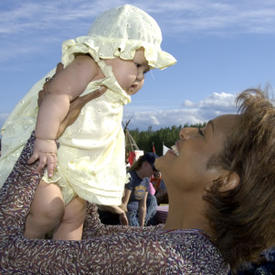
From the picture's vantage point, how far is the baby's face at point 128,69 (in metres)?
2.17

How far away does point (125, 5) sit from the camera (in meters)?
2.33

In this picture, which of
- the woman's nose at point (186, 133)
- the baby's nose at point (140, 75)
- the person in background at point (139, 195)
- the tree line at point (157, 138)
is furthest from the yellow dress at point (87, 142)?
the tree line at point (157, 138)

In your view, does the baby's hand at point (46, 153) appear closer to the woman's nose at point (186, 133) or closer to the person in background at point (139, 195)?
the woman's nose at point (186, 133)

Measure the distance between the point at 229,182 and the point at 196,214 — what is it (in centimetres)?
26

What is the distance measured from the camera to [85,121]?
2.11 m

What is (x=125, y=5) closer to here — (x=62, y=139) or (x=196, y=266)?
(x=62, y=139)

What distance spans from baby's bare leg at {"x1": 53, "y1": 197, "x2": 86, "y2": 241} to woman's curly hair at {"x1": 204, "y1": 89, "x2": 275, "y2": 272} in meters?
0.69

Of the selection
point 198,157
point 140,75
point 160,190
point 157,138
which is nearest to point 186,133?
point 198,157

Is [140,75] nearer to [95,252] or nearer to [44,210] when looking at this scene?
[44,210]

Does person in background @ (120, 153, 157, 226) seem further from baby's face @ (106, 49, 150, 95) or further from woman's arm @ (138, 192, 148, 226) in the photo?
baby's face @ (106, 49, 150, 95)

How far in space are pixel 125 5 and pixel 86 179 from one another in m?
0.98

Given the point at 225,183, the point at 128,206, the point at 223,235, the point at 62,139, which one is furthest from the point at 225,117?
the point at 128,206

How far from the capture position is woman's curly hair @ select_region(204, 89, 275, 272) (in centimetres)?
165

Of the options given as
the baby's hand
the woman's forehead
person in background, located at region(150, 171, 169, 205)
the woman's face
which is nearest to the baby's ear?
the woman's face
